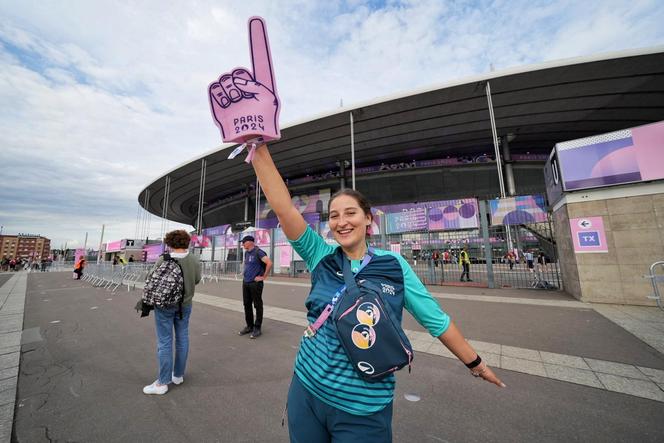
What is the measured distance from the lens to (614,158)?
6.88 metres

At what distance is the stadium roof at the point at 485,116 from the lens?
15.9 meters

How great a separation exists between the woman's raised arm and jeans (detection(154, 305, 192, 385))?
241 cm

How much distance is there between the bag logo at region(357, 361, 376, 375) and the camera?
1017 mm

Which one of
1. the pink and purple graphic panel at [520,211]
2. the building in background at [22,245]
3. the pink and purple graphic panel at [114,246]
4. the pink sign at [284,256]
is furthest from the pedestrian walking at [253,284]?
the building in background at [22,245]

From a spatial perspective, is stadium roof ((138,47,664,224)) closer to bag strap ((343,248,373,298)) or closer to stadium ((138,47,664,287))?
stadium ((138,47,664,287))

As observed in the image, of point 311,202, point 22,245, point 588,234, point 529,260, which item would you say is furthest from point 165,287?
point 22,245

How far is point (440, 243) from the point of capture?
40.2ft

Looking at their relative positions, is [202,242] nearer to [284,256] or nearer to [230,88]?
[284,256]

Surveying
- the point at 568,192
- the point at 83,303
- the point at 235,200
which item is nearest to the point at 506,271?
the point at 568,192

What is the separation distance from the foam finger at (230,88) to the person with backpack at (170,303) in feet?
7.58

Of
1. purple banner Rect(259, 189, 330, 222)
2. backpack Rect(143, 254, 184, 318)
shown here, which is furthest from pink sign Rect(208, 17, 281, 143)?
purple banner Rect(259, 189, 330, 222)

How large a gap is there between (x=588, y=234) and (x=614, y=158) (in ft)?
7.04

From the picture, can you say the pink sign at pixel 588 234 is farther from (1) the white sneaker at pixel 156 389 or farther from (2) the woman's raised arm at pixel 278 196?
(1) the white sneaker at pixel 156 389

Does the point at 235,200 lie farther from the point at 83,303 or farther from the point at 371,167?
the point at 83,303
